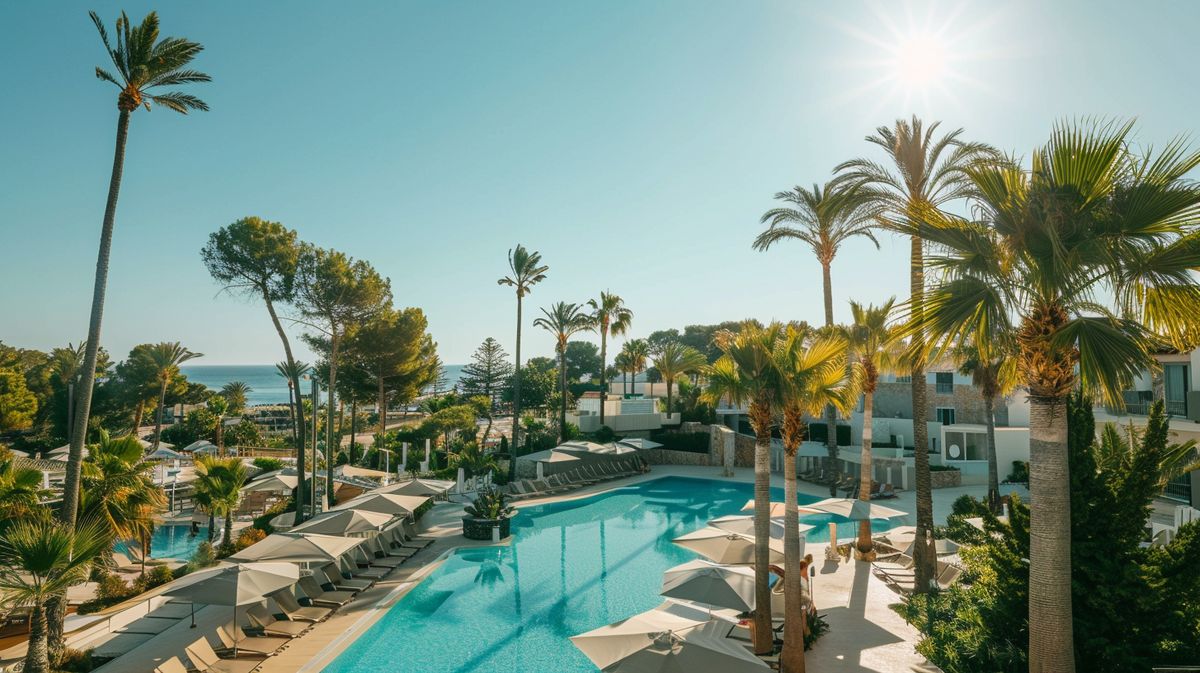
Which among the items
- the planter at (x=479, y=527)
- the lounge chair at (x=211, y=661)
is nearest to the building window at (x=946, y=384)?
the planter at (x=479, y=527)

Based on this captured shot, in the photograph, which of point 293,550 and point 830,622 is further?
point 293,550

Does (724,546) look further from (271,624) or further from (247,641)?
(247,641)

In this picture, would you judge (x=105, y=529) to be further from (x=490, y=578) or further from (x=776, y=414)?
(x=776, y=414)

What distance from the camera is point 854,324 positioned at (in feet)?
62.1

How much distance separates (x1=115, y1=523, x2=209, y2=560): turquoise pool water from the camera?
19683 millimetres

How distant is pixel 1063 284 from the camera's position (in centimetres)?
634

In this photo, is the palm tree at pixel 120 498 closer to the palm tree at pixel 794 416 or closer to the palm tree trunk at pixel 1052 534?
the palm tree at pixel 794 416

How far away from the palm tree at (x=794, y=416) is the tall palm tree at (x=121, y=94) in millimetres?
12185

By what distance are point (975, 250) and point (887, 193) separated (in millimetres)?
8705

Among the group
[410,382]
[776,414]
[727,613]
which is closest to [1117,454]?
[776,414]

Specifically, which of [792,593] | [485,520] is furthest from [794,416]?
[485,520]

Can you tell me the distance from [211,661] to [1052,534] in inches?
498

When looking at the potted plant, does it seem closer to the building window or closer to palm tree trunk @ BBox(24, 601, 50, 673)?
Answer: palm tree trunk @ BBox(24, 601, 50, 673)

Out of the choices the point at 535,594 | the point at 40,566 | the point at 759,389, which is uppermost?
the point at 759,389
